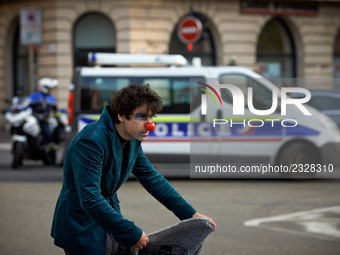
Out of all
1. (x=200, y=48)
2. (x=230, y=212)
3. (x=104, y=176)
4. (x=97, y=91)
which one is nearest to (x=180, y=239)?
(x=104, y=176)

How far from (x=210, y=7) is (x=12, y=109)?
42.2 ft

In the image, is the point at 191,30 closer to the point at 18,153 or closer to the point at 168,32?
the point at 168,32

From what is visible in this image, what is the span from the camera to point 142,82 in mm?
10836

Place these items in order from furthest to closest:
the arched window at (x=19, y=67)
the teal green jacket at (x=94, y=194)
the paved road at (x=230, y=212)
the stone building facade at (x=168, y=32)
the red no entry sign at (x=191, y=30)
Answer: the arched window at (x=19, y=67)
the stone building facade at (x=168, y=32)
the red no entry sign at (x=191, y=30)
the paved road at (x=230, y=212)
the teal green jacket at (x=94, y=194)

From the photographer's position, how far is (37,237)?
21.1ft

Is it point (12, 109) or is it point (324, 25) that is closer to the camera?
point (12, 109)

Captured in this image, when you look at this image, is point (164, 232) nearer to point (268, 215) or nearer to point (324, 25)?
point (268, 215)

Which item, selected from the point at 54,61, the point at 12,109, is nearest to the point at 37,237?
the point at 12,109

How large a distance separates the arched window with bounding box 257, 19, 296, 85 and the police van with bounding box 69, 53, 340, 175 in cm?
1444

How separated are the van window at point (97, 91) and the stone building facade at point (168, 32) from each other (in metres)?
11.1

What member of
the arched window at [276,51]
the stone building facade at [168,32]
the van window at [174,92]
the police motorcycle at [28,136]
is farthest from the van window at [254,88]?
the arched window at [276,51]

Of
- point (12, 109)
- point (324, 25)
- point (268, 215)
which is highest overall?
point (324, 25)

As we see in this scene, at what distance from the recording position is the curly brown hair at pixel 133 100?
9.48ft

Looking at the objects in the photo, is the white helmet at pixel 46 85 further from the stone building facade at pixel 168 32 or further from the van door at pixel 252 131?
the stone building facade at pixel 168 32
